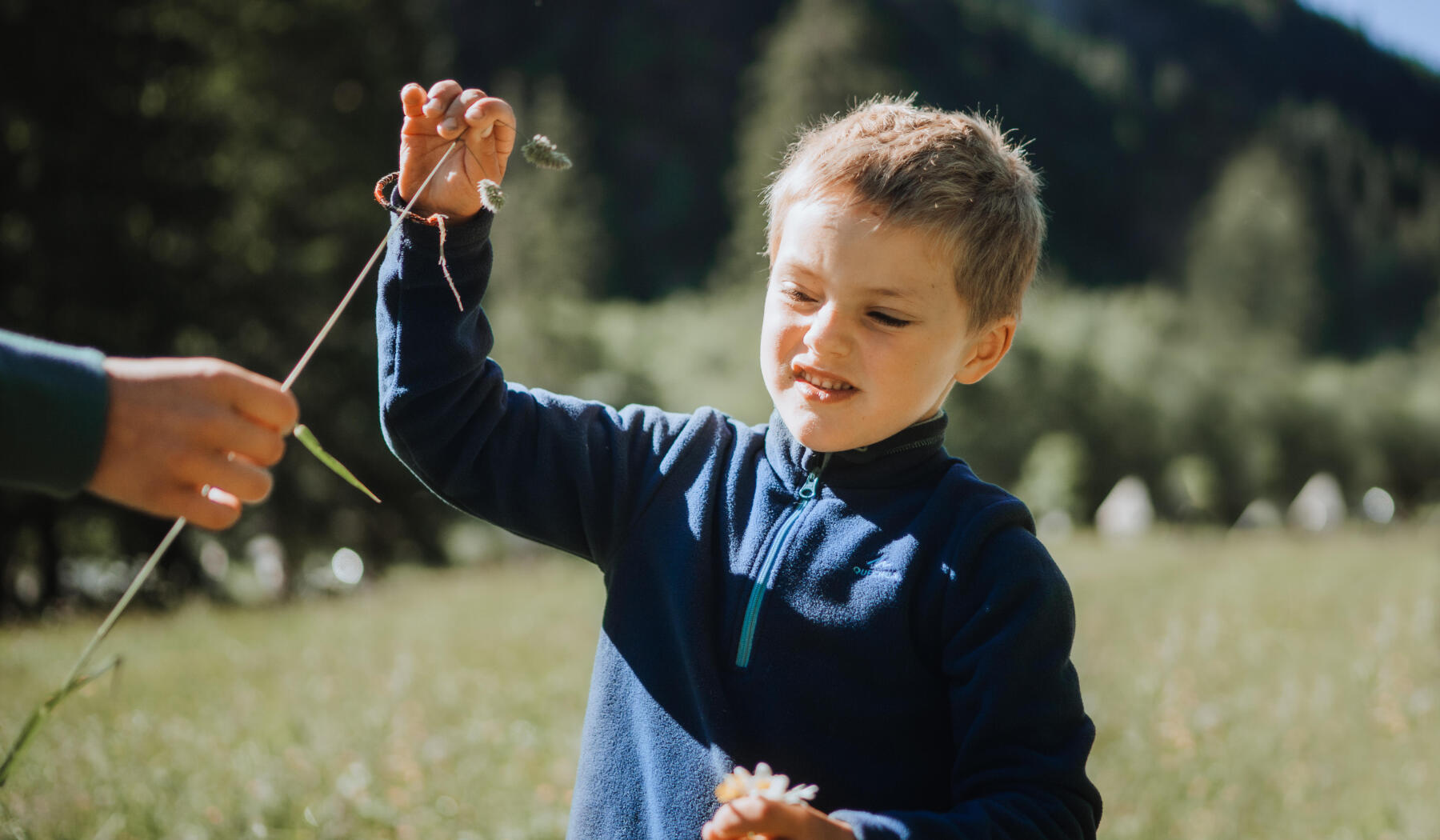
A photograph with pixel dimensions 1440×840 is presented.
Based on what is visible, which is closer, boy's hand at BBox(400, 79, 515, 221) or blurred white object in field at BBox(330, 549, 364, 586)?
→ boy's hand at BBox(400, 79, 515, 221)

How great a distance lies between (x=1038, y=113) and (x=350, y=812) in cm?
7286

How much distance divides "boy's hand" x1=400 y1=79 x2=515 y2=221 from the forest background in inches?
30.1

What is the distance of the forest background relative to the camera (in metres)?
13.9

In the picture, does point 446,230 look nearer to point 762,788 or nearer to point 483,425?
point 483,425

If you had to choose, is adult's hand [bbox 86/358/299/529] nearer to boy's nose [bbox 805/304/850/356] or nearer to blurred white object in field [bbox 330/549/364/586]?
boy's nose [bbox 805/304/850/356]

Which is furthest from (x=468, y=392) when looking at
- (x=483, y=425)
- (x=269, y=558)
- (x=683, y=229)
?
(x=683, y=229)

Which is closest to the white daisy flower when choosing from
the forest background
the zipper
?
the zipper

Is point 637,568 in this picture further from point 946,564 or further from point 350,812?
point 350,812

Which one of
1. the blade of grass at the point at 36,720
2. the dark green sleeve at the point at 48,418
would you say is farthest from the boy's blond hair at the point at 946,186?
the blade of grass at the point at 36,720

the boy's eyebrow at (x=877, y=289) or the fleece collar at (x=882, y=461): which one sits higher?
the boy's eyebrow at (x=877, y=289)

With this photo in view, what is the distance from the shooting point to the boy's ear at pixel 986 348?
1895mm

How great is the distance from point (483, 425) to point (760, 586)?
527 mm

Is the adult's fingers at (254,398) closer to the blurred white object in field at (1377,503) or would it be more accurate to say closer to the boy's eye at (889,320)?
the boy's eye at (889,320)

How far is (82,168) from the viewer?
13.6 metres
